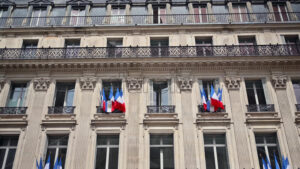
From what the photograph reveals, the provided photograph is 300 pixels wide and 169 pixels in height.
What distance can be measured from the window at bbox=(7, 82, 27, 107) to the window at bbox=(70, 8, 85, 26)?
468cm

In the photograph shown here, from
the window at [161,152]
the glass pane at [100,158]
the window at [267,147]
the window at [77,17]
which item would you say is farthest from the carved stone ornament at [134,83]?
the window at [267,147]

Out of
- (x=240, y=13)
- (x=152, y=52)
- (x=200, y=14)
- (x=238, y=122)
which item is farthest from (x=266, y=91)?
(x=152, y=52)

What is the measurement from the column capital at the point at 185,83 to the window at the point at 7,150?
8.28m

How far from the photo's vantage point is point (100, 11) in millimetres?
17000

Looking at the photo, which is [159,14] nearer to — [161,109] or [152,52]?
[152,52]

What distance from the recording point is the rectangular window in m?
14.1

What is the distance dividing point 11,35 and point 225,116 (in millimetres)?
12683

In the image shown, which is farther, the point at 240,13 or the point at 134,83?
the point at 240,13

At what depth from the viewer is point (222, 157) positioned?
12.4 metres

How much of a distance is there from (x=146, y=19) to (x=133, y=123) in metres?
6.65

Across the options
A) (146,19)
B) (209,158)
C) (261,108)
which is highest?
(146,19)

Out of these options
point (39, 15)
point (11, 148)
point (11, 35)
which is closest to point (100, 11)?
point (39, 15)

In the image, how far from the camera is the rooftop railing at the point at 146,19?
16.3 m

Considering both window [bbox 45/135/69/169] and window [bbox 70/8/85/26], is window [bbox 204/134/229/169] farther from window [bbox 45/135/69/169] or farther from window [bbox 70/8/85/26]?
window [bbox 70/8/85/26]
